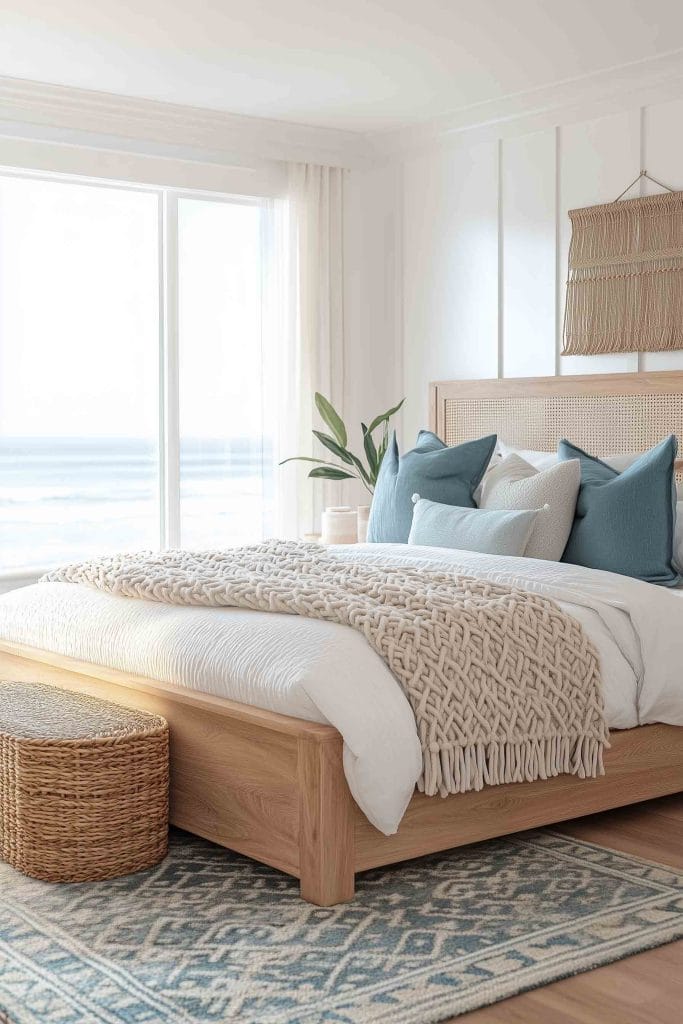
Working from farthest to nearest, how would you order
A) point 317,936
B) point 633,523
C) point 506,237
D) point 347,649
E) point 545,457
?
point 506,237
point 545,457
point 633,523
point 347,649
point 317,936

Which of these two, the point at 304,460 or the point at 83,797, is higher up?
the point at 304,460

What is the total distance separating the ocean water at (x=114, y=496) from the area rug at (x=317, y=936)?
2646 millimetres

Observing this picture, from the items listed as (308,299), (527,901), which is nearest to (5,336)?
(308,299)

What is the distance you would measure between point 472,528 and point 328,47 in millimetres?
1929

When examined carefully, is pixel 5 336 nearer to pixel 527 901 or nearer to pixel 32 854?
pixel 32 854

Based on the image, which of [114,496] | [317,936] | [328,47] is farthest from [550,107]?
[317,936]

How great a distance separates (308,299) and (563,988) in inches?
167

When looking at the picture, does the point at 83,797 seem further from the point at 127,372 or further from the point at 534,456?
the point at 127,372

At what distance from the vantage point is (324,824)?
276cm

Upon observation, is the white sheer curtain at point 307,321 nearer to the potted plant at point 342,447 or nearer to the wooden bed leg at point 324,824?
the potted plant at point 342,447

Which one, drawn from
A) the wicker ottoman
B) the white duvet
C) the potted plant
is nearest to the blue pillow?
the white duvet

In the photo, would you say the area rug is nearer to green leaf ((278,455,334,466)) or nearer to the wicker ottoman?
the wicker ottoman

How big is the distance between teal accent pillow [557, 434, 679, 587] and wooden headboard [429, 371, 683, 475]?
2.43ft

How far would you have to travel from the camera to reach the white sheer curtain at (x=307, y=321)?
20.2ft
